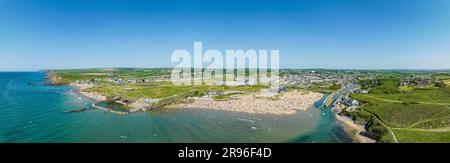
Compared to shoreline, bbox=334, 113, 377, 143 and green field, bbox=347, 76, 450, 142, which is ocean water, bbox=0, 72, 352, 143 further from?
green field, bbox=347, 76, 450, 142

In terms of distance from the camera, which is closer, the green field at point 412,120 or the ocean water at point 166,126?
the green field at point 412,120

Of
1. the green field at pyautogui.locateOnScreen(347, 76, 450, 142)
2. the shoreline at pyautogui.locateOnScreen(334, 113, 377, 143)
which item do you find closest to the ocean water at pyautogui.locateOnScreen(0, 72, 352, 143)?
the shoreline at pyautogui.locateOnScreen(334, 113, 377, 143)

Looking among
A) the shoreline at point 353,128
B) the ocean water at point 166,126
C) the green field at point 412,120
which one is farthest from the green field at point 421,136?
the ocean water at point 166,126

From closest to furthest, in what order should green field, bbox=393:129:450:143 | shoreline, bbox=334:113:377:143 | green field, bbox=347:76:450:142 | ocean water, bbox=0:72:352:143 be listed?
green field, bbox=393:129:450:143
green field, bbox=347:76:450:142
shoreline, bbox=334:113:377:143
ocean water, bbox=0:72:352:143

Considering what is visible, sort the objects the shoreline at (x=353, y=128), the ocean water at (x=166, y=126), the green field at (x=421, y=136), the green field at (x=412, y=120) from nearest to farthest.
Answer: the green field at (x=421, y=136) < the green field at (x=412, y=120) < the shoreline at (x=353, y=128) < the ocean water at (x=166, y=126)

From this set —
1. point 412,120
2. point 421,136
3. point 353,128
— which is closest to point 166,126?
point 353,128

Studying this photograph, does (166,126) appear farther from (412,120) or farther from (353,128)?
(412,120)

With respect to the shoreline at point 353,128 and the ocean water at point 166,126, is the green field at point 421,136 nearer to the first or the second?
the shoreline at point 353,128

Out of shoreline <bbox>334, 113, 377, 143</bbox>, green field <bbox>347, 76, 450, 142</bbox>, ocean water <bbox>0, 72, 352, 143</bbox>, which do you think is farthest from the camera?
ocean water <bbox>0, 72, 352, 143</bbox>
